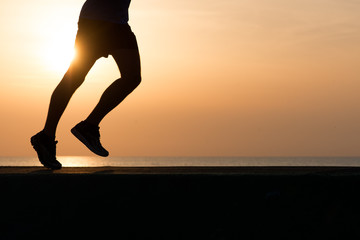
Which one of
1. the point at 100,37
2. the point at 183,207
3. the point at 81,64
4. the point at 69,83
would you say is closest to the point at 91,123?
the point at 69,83

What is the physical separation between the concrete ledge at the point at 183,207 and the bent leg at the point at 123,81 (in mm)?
2366

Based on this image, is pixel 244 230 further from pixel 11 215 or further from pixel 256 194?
pixel 11 215

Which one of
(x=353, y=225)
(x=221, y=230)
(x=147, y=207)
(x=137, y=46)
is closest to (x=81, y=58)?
(x=137, y=46)

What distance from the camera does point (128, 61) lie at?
7.66 m

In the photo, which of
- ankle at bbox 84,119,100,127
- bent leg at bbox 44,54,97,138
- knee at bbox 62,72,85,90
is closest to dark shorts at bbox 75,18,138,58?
bent leg at bbox 44,54,97,138

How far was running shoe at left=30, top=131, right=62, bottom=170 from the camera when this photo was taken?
320 inches

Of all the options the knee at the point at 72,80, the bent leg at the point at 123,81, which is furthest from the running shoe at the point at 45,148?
the knee at the point at 72,80

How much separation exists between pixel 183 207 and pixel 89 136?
137 inches

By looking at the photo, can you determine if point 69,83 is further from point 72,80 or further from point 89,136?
point 89,136

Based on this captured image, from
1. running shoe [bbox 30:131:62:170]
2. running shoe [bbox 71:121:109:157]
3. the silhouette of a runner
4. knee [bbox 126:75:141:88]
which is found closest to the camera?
the silhouette of a runner

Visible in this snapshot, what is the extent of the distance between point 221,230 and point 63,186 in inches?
56.8

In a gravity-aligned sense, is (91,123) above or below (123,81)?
below

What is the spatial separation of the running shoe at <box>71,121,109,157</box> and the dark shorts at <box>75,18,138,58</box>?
1110 mm

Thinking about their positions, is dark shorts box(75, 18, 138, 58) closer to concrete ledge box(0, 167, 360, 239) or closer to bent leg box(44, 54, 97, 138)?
bent leg box(44, 54, 97, 138)
